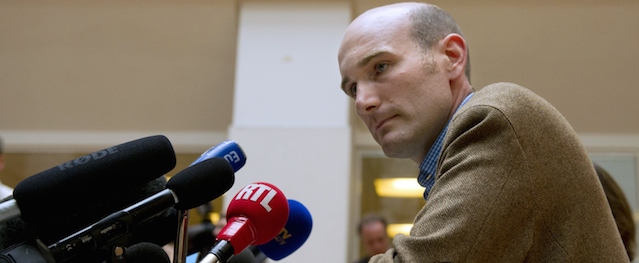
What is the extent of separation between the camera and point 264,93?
23.6ft

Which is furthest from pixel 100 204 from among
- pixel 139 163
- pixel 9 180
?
pixel 9 180

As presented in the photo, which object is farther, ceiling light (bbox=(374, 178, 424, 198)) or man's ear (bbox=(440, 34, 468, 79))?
ceiling light (bbox=(374, 178, 424, 198))

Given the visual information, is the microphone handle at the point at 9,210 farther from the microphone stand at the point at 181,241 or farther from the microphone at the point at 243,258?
the microphone at the point at 243,258

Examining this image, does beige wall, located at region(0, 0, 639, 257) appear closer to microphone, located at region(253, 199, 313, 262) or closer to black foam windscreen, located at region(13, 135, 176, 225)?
microphone, located at region(253, 199, 313, 262)

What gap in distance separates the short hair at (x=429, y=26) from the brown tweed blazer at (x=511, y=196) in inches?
16.1

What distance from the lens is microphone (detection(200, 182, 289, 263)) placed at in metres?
1.35

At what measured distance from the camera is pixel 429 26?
69.7 inches

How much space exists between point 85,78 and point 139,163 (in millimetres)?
6966

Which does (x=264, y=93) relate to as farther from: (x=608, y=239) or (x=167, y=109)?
(x=608, y=239)

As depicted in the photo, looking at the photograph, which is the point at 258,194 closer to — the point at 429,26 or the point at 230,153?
the point at 230,153

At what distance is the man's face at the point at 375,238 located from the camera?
5429 millimetres

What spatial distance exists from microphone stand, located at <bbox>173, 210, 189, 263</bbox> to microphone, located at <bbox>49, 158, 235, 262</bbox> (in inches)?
0.8

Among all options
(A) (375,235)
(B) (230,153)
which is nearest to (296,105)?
(A) (375,235)

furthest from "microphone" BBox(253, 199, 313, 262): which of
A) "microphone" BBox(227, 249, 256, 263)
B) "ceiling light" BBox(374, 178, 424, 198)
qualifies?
"ceiling light" BBox(374, 178, 424, 198)
